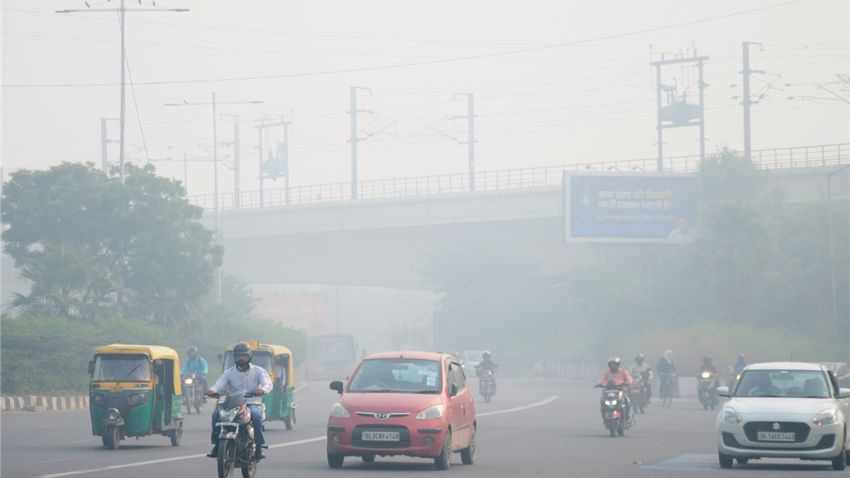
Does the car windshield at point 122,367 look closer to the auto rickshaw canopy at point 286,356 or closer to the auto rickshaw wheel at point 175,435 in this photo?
the auto rickshaw wheel at point 175,435

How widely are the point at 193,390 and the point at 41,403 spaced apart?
5696mm

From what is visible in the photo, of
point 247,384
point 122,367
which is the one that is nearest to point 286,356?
point 122,367

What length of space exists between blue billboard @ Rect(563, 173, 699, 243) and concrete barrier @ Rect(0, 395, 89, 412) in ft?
92.8

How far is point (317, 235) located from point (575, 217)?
71.9ft

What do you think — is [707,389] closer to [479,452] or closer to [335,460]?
[479,452]

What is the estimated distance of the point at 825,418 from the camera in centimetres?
1927

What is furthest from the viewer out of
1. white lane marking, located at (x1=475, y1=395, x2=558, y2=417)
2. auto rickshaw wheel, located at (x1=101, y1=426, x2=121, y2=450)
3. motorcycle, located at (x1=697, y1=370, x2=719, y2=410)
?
motorcycle, located at (x1=697, y1=370, x2=719, y2=410)

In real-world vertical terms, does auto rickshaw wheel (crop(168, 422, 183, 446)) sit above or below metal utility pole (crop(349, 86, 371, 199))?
below

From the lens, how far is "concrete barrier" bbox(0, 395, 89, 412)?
3972cm

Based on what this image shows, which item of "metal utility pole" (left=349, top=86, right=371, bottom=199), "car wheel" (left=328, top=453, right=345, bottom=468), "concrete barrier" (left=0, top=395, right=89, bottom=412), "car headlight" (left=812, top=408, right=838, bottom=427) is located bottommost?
"concrete barrier" (left=0, top=395, right=89, bottom=412)

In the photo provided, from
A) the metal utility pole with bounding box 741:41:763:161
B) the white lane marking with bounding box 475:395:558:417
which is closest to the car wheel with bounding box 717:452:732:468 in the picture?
the white lane marking with bounding box 475:395:558:417

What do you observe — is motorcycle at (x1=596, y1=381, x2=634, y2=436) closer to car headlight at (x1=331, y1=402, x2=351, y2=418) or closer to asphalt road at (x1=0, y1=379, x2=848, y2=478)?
asphalt road at (x1=0, y1=379, x2=848, y2=478)

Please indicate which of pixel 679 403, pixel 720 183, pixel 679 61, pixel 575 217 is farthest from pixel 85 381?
pixel 679 61

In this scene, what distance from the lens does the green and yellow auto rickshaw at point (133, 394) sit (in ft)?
77.7
